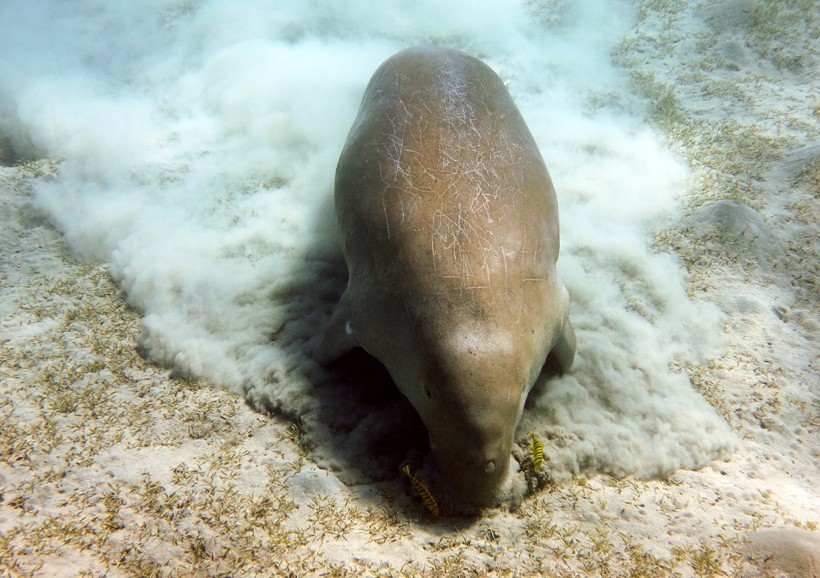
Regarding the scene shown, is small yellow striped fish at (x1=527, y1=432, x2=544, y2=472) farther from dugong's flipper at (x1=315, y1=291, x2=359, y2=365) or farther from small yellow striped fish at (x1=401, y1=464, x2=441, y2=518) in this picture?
dugong's flipper at (x1=315, y1=291, x2=359, y2=365)

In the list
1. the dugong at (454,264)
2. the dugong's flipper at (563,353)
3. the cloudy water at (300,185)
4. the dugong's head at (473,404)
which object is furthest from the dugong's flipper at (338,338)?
the dugong's flipper at (563,353)

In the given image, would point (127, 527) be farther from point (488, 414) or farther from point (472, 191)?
point (472, 191)

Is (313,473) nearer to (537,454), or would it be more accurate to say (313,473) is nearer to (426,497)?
(426,497)

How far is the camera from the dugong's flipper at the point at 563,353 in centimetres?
361

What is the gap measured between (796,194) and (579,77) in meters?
4.21

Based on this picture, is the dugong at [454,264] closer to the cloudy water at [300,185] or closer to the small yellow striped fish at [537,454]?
the small yellow striped fish at [537,454]

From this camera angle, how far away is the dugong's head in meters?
2.59

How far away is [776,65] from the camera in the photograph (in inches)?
295

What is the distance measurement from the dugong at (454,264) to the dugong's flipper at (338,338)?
14 mm

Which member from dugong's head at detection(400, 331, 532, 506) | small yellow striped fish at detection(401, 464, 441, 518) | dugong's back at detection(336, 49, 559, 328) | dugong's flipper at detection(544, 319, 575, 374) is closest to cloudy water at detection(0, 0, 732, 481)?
dugong's flipper at detection(544, 319, 575, 374)

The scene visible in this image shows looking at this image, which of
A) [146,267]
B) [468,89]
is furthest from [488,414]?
[146,267]

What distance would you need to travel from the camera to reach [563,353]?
3695 mm

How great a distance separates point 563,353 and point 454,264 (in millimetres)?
1466

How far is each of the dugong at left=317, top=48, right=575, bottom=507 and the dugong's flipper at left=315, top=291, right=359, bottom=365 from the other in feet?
0.04
